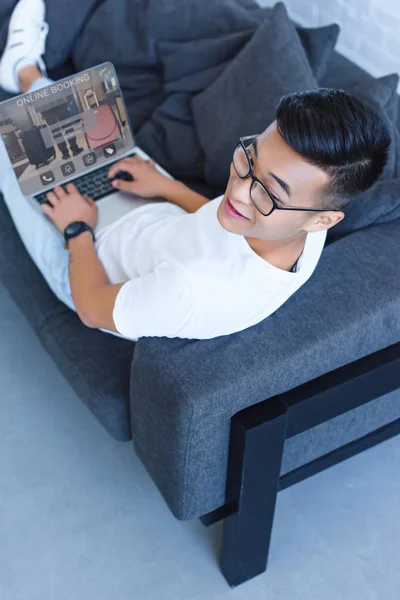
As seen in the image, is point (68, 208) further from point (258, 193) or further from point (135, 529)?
point (135, 529)

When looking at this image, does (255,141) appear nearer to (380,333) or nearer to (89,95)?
(380,333)

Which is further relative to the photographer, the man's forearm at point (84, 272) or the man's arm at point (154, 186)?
the man's arm at point (154, 186)

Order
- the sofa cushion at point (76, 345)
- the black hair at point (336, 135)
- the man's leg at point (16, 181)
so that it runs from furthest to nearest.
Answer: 1. the man's leg at point (16, 181)
2. the sofa cushion at point (76, 345)
3. the black hair at point (336, 135)

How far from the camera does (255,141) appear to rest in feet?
3.92

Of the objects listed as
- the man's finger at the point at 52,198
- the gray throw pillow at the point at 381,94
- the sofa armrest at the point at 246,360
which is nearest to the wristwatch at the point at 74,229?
the man's finger at the point at 52,198

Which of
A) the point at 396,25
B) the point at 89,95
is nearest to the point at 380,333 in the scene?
the point at 89,95

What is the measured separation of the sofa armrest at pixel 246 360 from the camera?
4.09 ft

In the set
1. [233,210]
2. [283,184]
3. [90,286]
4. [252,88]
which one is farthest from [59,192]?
[283,184]

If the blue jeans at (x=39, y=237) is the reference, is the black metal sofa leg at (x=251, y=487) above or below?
below

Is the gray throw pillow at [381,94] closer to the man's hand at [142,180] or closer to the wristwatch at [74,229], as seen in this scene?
the man's hand at [142,180]

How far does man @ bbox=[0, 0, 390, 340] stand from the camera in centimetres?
112

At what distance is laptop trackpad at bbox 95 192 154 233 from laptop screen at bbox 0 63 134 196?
9cm

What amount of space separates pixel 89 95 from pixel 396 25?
1368 millimetres

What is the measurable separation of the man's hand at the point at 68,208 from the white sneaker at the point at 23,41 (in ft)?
1.97
